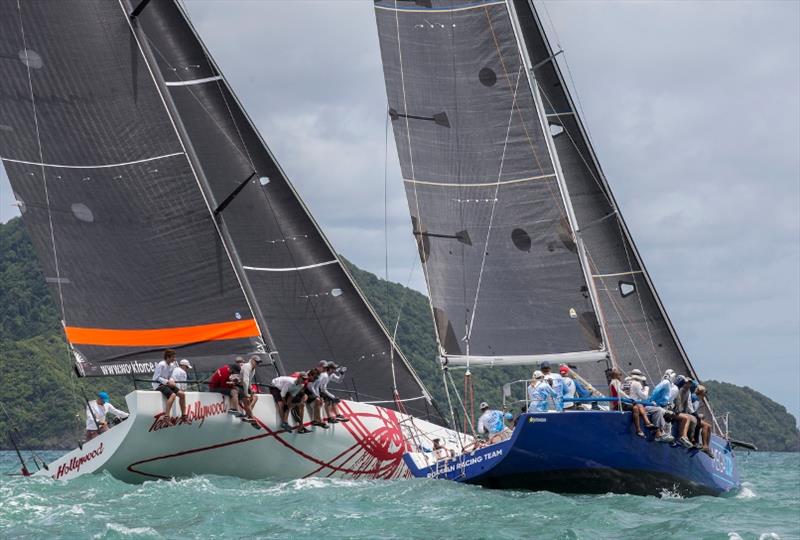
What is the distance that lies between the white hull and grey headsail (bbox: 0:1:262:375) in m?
1.70

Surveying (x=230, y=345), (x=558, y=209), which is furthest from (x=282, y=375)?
(x=558, y=209)

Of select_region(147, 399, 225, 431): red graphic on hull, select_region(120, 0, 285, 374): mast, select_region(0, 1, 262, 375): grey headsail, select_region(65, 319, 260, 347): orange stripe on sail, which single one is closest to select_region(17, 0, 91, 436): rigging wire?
select_region(0, 1, 262, 375): grey headsail

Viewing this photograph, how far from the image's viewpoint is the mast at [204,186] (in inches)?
847

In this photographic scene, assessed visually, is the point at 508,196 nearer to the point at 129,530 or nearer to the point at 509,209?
the point at 509,209

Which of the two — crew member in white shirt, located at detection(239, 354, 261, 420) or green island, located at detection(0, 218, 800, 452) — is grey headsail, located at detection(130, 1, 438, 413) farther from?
green island, located at detection(0, 218, 800, 452)

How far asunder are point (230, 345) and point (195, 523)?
6506 millimetres

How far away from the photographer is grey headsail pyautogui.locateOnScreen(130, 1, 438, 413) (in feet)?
77.3

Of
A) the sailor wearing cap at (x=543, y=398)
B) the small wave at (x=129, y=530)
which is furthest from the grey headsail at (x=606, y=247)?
the small wave at (x=129, y=530)

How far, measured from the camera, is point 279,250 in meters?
24.0

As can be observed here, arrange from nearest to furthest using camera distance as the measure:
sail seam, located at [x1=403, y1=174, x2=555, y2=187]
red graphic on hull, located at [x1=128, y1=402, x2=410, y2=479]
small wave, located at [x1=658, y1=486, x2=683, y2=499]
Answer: small wave, located at [x1=658, y1=486, x2=683, y2=499]
red graphic on hull, located at [x1=128, y1=402, x2=410, y2=479]
sail seam, located at [x1=403, y1=174, x2=555, y2=187]

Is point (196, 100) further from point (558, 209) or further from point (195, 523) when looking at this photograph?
point (195, 523)

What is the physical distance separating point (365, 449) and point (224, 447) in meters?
2.61

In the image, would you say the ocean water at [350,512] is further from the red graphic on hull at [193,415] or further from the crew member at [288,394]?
the crew member at [288,394]

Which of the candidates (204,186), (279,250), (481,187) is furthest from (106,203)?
(481,187)
